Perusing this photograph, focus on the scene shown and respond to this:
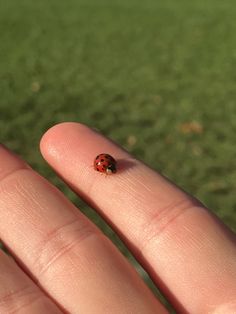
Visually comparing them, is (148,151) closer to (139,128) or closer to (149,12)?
(139,128)

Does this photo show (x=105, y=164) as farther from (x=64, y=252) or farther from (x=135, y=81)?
(x=135, y=81)

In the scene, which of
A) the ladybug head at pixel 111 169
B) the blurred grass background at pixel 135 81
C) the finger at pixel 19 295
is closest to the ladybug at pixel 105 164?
the ladybug head at pixel 111 169

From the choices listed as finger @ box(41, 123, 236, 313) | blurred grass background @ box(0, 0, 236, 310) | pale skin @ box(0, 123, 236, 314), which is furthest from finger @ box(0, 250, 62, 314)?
blurred grass background @ box(0, 0, 236, 310)

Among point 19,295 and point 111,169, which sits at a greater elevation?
point 111,169

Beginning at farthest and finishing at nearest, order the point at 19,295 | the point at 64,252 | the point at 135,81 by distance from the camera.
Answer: the point at 135,81 → the point at 64,252 → the point at 19,295

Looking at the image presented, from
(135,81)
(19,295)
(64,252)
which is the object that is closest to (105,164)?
(64,252)

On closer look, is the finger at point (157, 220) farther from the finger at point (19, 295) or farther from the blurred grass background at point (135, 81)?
the blurred grass background at point (135, 81)

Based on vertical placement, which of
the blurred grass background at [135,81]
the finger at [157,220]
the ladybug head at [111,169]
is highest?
the ladybug head at [111,169]
